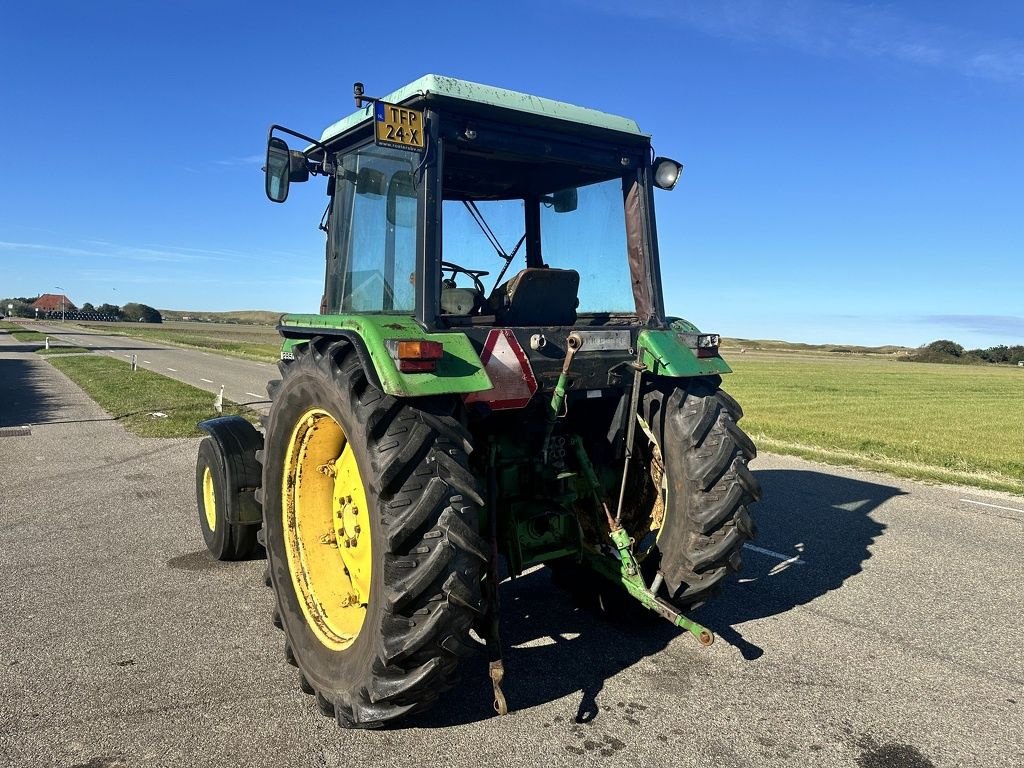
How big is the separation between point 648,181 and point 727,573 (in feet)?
7.14

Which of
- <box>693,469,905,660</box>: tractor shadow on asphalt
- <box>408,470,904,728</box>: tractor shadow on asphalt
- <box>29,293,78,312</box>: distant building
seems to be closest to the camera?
<box>408,470,904,728</box>: tractor shadow on asphalt

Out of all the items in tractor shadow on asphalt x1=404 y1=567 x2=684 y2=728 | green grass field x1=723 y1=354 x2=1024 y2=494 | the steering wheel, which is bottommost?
tractor shadow on asphalt x1=404 y1=567 x2=684 y2=728

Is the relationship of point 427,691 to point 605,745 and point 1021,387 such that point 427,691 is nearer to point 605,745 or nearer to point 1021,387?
point 605,745

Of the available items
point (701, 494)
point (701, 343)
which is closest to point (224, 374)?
point (701, 343)

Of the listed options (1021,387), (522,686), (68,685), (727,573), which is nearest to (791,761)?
(727,573)

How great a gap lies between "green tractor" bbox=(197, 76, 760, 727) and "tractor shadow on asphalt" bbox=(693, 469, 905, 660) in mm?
861

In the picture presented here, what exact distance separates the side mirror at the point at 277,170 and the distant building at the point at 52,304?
131 m

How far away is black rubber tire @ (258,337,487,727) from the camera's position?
2818 mm

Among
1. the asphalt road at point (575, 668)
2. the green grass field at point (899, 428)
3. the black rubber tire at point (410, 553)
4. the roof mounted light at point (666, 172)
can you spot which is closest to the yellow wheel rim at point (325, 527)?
the asphalt road at point (575, 668)

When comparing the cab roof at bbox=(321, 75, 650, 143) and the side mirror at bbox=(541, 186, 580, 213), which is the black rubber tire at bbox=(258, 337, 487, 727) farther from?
the side mirror at bbox=(541, 186, 580, 213)

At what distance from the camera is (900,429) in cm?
1447

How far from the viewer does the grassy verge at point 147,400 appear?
11688 mm

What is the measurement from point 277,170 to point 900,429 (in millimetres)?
13816

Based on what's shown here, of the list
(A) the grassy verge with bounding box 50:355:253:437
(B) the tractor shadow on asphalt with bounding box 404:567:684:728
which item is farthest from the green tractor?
(A) the grassy verge with bounding box 50:355:253:437
